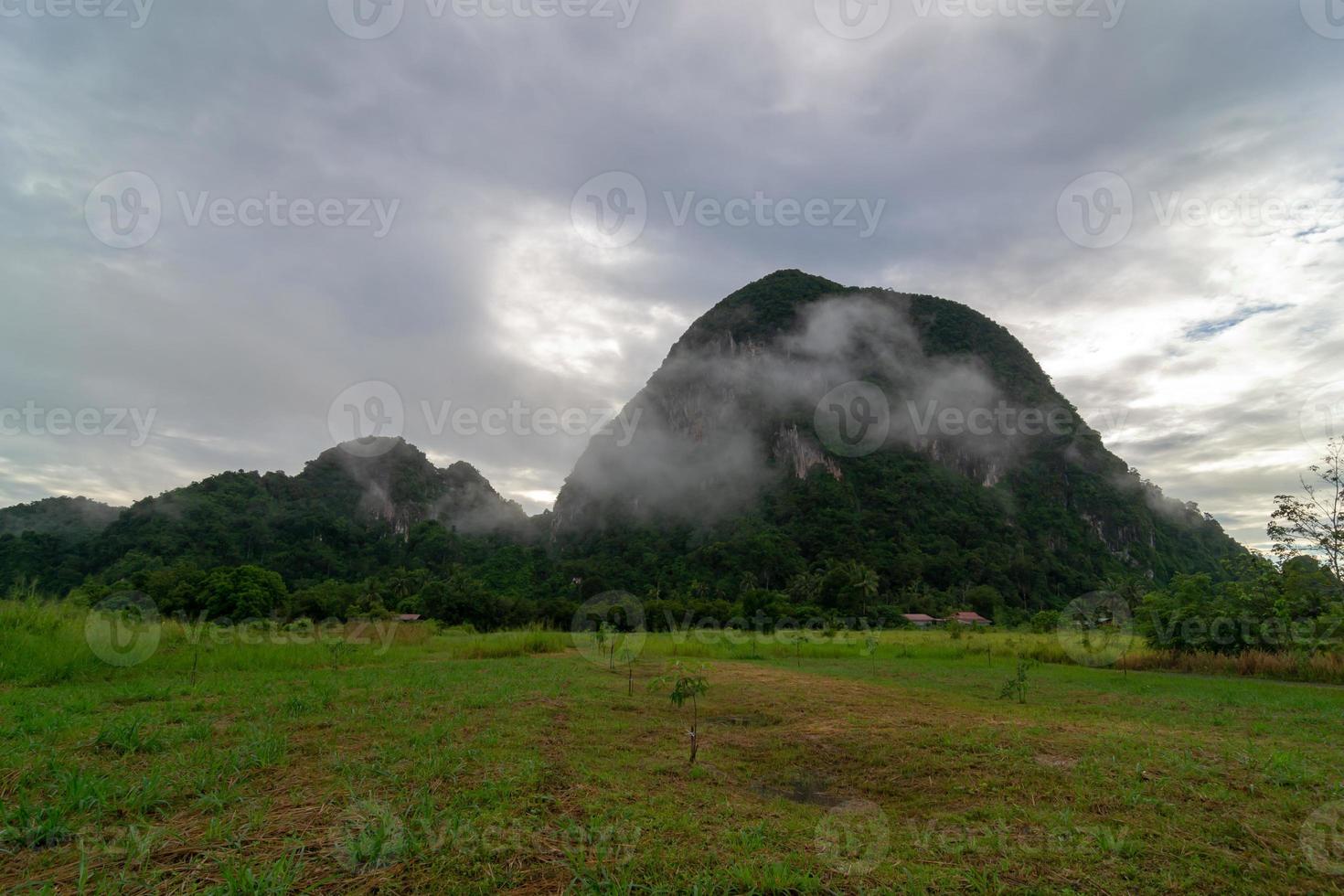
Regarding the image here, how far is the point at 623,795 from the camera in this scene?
4281mm

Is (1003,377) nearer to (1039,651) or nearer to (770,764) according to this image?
(1039,651)

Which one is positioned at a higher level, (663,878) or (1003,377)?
(1003,377)

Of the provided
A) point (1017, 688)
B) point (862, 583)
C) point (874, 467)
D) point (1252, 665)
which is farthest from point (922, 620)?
point (1017, 688)

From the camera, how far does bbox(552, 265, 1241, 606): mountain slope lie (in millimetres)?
90812

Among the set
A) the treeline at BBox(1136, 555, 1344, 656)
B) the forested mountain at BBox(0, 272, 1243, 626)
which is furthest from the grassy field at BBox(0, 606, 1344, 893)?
the forested mountain at BBox(0, 272, 1243, 626)

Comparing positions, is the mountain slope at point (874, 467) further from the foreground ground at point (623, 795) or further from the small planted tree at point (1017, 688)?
the foreground ground at point (623, 795)

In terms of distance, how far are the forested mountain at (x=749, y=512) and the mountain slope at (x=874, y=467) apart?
1.59 feet

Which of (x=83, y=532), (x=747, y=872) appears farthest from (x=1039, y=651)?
(x=83, y=532)

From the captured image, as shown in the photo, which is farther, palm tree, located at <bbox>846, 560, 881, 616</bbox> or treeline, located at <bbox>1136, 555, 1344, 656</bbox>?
palm tree, located at <bbox>846, 560, 881, 616</bbox>

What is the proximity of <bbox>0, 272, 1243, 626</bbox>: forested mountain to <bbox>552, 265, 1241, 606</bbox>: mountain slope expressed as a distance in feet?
1.59

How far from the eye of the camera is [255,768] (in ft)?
14.4

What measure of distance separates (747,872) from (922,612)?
71204 millimetres

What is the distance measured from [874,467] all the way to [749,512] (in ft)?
78.2

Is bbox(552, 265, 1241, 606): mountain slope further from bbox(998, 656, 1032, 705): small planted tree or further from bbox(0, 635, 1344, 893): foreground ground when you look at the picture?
bbox(0, 635, 1344, 893): foreground ground
